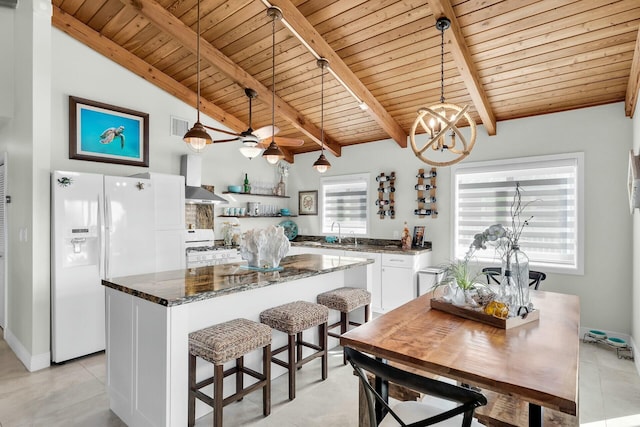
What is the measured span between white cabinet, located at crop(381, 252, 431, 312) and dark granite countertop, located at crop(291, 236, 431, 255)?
0.07m

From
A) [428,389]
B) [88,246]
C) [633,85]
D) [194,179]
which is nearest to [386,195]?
[194,179]

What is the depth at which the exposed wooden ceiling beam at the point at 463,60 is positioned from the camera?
2.91m

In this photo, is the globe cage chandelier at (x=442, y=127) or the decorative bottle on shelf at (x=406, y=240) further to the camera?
the decorative bottle on shelf at (x=406, y=240)

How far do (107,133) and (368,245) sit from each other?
401 cm

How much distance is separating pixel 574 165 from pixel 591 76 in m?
1.02

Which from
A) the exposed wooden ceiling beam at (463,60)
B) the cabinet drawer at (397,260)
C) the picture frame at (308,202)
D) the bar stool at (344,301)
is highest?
the exposed wooden ceiling beam at (463,60)

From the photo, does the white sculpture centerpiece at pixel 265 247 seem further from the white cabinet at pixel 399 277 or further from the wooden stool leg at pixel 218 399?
the white cabinet at pixel 399 277

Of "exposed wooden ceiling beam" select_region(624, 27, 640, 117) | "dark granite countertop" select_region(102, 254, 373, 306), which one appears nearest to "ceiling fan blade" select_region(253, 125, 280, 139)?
"dark granite countertop" select_region(102, 254, 373, 306)

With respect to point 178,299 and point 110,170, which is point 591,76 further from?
point 110,170

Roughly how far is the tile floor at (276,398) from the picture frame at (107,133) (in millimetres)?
2363

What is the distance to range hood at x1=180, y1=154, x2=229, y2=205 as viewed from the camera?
190 inches

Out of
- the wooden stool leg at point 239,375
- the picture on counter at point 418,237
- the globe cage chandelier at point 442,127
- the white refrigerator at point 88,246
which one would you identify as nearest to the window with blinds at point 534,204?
the picture on counter at point 418,237

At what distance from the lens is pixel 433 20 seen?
325cm

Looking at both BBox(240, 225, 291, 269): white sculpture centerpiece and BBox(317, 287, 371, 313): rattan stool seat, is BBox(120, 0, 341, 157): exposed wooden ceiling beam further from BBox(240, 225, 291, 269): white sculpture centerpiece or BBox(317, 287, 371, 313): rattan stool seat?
BBox(317, 287, 371, 313): rattan stool seat
